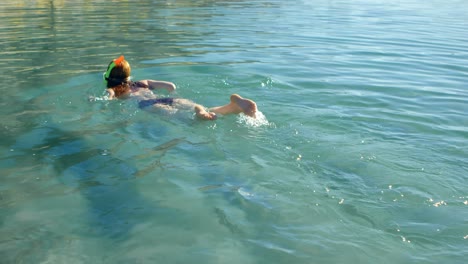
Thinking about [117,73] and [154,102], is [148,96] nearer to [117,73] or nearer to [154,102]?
[154,102]

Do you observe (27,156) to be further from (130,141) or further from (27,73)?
(27,73)

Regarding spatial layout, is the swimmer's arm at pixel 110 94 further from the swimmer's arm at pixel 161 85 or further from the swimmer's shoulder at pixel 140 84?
the swimmer's arm at pixel 161 85

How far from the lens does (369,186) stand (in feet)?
15.1

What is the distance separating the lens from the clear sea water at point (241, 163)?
374cm

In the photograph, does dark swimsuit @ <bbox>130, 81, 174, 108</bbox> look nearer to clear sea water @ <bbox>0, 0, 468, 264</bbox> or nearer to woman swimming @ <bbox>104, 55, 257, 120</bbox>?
woman swimming @ <bbox>104, 55, 257, 120</bbox>

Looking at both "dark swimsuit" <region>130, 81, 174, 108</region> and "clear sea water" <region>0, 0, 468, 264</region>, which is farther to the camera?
"dark swimsuit" <region>130, 81, 174, 108</region>

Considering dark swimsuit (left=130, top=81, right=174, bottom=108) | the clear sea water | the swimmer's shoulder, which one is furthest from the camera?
the swimmer's shoulder

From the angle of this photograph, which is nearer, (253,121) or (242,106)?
(242,106)

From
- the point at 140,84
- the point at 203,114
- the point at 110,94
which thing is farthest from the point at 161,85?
the point at 203,114

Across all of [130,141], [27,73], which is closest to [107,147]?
Result: [130,141]

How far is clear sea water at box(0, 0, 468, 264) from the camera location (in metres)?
3.74

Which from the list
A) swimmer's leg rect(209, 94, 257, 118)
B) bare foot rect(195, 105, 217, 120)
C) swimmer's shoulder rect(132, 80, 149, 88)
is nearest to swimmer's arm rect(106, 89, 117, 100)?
swimmer's shoulder rect(132, 80, 149, 88)

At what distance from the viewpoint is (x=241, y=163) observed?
518cm

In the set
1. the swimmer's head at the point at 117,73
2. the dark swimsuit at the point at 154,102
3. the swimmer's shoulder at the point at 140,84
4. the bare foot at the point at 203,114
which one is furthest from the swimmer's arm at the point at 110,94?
the bare foot at the point at 203,114
